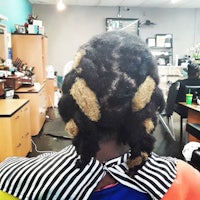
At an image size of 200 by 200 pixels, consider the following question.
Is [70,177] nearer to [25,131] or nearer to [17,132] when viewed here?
[17,132]

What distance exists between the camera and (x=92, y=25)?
734 cm

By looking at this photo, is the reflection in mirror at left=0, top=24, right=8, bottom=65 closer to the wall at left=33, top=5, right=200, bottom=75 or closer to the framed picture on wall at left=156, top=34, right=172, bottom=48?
the wall at left=33, top=5, right=200, bottom=75

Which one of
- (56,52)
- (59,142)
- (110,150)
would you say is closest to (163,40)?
(56,52)

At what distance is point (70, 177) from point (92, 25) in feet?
23.4

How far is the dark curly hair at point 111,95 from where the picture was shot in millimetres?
580

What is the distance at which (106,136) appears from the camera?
0.62 meters

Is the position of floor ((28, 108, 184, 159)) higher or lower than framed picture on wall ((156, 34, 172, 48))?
lower

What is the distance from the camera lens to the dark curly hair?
580 mm

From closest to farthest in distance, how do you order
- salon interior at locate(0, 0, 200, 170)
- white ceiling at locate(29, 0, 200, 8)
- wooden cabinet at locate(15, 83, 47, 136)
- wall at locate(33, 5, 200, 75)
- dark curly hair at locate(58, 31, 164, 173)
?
dark curly hair at locate(58, 31, 164, 173)
salon interior at locate(0, 0, 200, 170)
wooden cabinet at locate(15, 83, 47, 136)
white ceiling at locate(29, 0, 200, 8)
wall at locate(33, 5, 200, 75)

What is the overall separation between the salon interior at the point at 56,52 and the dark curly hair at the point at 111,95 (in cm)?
145

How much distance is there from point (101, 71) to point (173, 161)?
1.05 feet

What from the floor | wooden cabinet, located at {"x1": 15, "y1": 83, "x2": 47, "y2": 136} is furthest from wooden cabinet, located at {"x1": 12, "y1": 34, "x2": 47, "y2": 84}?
the floor

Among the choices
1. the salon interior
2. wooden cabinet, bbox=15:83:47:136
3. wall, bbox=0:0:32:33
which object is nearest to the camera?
the salon interior

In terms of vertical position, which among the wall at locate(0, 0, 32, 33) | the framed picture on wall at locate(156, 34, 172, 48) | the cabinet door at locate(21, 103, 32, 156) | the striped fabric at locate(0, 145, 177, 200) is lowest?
the cabinet door at locate(21, 103, 32, 156)
